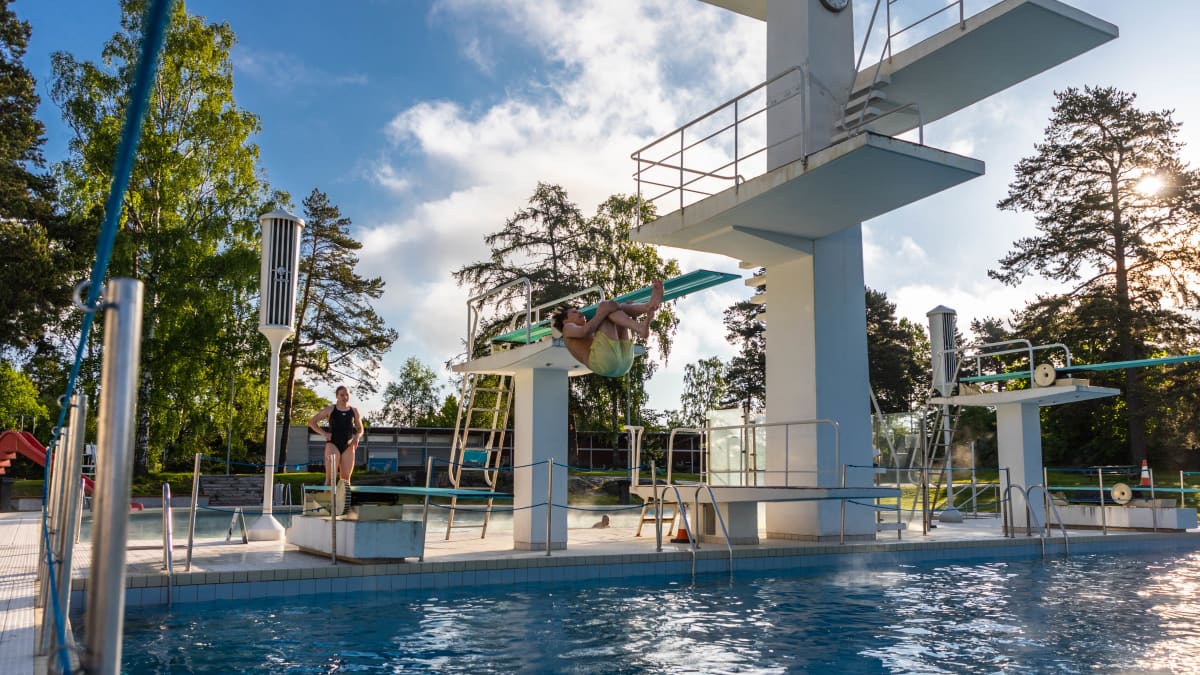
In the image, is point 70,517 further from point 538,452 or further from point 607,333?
point 538,452

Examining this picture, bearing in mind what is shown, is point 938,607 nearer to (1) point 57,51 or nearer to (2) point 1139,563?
(2) point 1139,563

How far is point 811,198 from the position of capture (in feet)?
33.0

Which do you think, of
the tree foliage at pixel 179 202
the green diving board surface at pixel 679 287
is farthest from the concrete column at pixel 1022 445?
the tree foliage at pixel 179 202

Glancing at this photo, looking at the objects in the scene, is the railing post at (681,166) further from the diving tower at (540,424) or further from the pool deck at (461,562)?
the pool deck at (461,562)

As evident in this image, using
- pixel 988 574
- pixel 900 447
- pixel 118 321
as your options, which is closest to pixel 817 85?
pixel 988 574

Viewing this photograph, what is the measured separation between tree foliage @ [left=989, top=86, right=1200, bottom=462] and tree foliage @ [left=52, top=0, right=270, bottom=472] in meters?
26.9

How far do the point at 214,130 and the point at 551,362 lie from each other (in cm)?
1682

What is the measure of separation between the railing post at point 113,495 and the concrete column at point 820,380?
32.7 feet

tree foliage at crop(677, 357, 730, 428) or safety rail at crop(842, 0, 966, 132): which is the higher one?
safety rail at crop(842, 0, 966, 132)

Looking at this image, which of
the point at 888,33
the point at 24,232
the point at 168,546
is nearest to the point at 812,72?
the point at 888,33

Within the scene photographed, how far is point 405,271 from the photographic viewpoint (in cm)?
3791

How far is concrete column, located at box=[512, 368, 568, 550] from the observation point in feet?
32.2

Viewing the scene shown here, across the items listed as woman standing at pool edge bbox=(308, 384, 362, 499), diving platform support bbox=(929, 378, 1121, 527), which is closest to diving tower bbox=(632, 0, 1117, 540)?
diving platform support bbox=(929, 378, 1121, 527)

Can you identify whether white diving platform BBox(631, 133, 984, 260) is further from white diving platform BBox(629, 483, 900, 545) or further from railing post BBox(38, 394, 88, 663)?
railing post BBox(38, 394, 88, 663)
